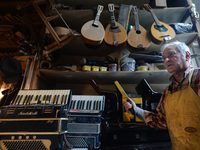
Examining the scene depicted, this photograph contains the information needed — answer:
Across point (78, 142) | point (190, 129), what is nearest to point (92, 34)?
point (78, 142)

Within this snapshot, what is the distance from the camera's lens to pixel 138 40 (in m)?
1.63

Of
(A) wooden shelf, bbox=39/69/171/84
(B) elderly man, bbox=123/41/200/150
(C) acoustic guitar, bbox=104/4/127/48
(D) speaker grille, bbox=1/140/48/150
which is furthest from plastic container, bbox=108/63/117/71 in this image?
(D) speaker grille, bbox=1/140/48/150

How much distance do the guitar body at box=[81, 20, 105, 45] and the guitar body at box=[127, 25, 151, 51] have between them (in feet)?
1.23

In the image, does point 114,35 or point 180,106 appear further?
point 114,35

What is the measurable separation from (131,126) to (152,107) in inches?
12.7

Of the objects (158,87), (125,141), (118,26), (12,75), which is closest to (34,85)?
(12,75)

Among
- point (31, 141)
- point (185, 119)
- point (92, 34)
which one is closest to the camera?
point (31, 141)

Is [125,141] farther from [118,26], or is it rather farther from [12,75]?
[12,75]

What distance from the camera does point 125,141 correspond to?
1.23 m

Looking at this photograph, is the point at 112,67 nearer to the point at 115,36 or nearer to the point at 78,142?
the point at 115,36

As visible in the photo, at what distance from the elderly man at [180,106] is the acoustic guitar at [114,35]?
56 cm

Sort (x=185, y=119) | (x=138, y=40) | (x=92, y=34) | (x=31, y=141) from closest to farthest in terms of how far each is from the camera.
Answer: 1. (x=31, y=141)
2. (x=185, y=119)
3. (x=92, y=34)
4. (x=138, y=40)

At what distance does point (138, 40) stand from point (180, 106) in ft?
3.14

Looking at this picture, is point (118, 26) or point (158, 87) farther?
point (158, 87)
